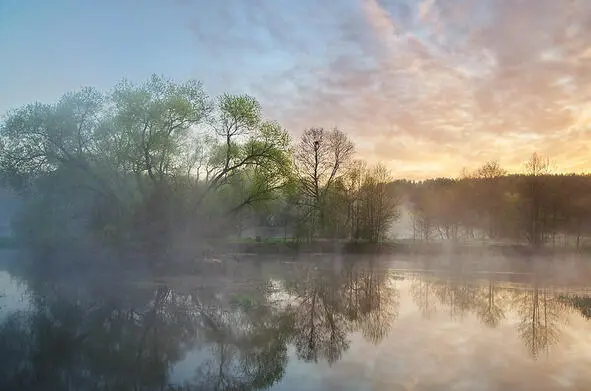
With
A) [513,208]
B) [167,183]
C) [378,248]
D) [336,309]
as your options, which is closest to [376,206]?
[378,248]

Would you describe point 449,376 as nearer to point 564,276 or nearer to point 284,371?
point 284,371

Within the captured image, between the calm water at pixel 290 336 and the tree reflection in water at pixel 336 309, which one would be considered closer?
the calm water at pixel 290 336

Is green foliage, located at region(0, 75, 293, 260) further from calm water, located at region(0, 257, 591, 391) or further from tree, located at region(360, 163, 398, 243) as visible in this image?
tree, located at region(360, 163, 398, 243)

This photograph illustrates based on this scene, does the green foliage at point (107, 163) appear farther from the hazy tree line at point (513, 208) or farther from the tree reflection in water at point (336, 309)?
the hazy tree line at point (513, 208)

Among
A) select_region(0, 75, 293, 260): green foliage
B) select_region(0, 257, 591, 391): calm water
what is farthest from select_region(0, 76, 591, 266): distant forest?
select_region(0, 257, 591, 391): calm water

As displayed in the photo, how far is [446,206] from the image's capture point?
212ft

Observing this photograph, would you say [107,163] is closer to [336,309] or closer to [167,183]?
[167,183]

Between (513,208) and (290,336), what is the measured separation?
5069cm

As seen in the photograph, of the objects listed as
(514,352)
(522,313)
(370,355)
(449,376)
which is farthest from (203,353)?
(522,313)

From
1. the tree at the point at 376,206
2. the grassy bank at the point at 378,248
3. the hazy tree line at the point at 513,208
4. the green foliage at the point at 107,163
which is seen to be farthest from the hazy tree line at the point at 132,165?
the hazy tree line at the point at 513,208

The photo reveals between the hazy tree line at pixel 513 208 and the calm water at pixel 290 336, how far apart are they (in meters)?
30.9

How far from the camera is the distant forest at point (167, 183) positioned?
36.4 metres

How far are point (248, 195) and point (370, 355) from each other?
35880 mm

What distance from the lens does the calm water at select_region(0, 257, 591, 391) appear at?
10.5 m
